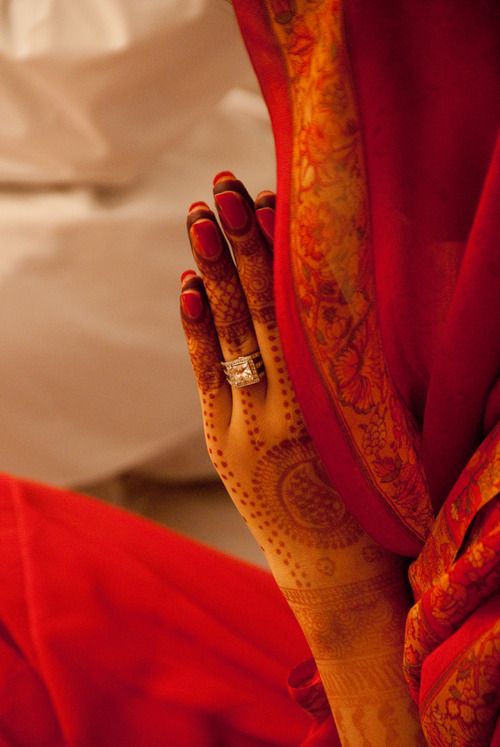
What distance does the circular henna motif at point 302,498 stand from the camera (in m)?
0.48

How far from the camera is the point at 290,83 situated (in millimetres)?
418

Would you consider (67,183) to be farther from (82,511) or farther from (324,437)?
(324,437)

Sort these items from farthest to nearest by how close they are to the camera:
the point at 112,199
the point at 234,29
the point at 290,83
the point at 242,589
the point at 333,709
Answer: the point at 112,199
the point at 234,29
the point at 242,589
the point at 333,709
the point at 290,83

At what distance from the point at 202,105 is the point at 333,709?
28.4 inches

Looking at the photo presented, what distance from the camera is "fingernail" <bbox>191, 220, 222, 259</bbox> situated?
0.45 meters

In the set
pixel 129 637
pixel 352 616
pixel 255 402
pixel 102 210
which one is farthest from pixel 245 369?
pixel 102 210

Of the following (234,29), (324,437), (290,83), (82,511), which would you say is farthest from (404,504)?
(234,29)

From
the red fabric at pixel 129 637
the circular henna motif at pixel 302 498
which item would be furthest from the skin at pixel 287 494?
the red fabric at pixel 129 637

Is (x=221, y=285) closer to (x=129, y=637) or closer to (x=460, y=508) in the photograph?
(x=460, y=508)

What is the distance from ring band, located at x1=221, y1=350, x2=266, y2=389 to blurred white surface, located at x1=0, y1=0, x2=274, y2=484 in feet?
2.03

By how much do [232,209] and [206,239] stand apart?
19 mm

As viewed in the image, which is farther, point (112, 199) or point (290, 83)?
point (112, 199)

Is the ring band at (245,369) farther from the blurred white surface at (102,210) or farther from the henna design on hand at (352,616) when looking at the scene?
the blurred white surface at (102,210)

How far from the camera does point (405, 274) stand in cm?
45
